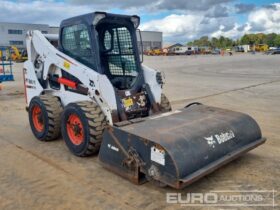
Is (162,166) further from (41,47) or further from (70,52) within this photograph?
(41,47)

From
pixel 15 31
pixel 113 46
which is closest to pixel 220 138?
pixel 113 46

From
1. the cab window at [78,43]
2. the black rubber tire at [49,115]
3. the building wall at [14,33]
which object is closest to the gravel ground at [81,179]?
the black rubber tire at [49,115]

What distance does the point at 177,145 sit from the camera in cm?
390

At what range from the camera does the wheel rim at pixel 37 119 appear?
20.6 feet

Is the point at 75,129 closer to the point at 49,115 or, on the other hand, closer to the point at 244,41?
the point at 49,115

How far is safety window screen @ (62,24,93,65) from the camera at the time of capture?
18.4ft

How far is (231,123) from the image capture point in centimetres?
480

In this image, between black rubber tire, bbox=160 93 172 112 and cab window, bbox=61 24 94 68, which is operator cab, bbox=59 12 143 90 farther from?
black rubber tire, bbox=160 93 172 112

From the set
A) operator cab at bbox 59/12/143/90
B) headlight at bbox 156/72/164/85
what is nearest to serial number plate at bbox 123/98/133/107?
operator cab at bbox 59/12/143/90

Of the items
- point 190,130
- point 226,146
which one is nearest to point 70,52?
point 190,130

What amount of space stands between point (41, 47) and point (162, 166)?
3.85m

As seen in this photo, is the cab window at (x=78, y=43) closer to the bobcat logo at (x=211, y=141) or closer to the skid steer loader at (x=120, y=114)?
the skid steer loader at (x=120, y=114)

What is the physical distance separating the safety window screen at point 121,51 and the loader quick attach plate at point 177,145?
5.21 feet

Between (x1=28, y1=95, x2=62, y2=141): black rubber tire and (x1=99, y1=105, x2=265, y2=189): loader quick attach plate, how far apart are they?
1690 mm
